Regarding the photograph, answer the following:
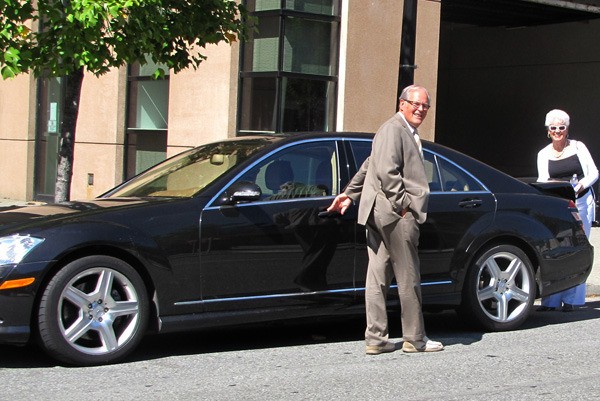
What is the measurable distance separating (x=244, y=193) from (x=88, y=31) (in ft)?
9.25

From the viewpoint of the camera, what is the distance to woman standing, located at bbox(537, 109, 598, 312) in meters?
8.66

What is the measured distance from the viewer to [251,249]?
661 cm

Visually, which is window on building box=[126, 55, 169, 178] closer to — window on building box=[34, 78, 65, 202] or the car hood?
window on building box=[34, 78, 65, 202]

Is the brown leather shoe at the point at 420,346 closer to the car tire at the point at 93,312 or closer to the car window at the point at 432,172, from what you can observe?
the car window at the point at 432,172

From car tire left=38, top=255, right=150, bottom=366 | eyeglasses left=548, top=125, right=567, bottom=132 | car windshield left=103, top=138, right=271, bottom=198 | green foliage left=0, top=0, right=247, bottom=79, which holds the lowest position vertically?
car tire left=38, top=255, right=150, bottom=366

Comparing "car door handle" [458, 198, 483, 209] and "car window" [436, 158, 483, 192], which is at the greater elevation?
"car window" [436, 158, 483, 192]

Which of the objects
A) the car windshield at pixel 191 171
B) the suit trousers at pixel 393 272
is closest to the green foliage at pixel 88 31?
the car windshield at pixel 191 171

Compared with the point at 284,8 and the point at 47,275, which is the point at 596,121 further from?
the point at 47,275

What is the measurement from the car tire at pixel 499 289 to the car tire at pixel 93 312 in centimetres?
258

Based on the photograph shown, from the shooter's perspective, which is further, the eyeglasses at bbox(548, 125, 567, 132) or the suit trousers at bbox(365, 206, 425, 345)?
the eyeglasses at bbox(548, 125, 567, 132)

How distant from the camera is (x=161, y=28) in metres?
9.30

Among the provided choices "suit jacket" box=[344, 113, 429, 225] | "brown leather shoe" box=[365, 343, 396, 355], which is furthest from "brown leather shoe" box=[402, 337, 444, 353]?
"suit jacket" box=[344, 113, 429, 225]

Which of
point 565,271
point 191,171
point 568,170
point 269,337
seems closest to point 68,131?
point 191,171

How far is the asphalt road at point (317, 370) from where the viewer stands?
18.4 feet
